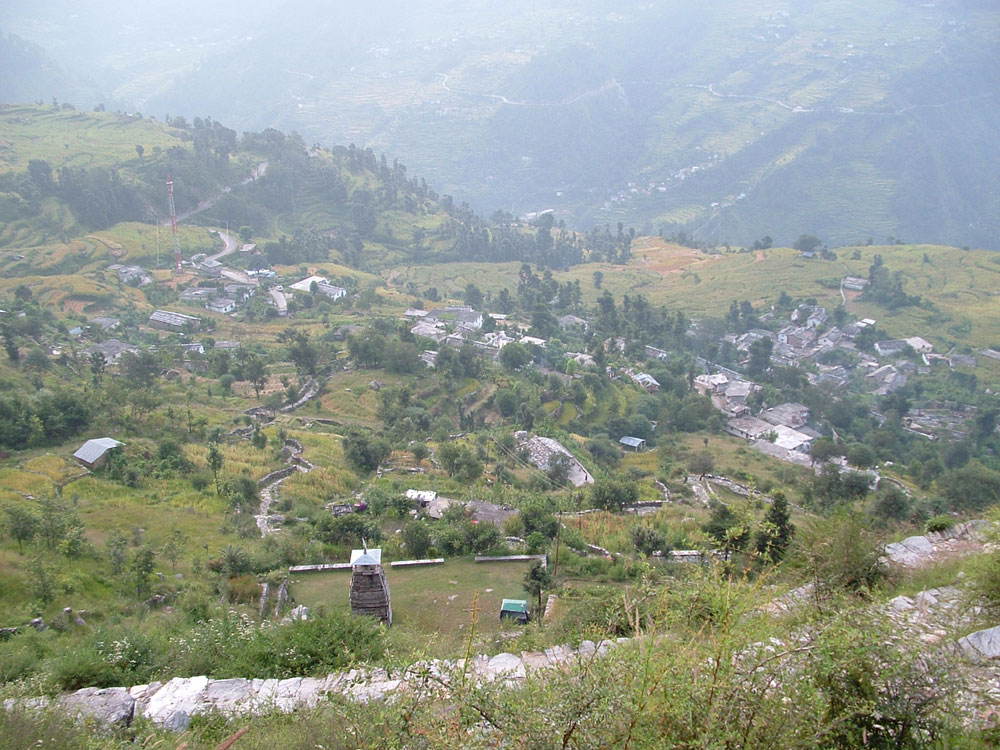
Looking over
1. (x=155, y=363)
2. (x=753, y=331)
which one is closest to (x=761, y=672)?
(x=155, y=363)

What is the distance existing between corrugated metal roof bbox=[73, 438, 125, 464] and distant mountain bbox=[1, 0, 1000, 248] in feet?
289

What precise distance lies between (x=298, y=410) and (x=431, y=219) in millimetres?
48181

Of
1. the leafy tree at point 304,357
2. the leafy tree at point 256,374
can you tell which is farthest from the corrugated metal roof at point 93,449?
the leafy tree at point 304,357

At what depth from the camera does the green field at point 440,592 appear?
10992 millimetres

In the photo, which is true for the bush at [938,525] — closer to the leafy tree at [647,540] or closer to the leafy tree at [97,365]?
the leafy tree at [647,540]

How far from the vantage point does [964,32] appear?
12619cm

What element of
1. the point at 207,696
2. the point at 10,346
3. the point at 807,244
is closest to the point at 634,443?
the point at 207,696

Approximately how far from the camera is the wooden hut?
10516 millimetres

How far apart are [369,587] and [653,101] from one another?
139536mm

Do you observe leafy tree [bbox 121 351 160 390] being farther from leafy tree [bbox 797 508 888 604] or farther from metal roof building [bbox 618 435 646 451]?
leafy tree [bbox 797 508 888 604]

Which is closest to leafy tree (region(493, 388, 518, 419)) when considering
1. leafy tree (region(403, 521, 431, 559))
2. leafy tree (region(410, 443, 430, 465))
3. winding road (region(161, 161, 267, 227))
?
leafy tree (region(410, 443, 430, 465))

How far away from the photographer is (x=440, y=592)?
1220cm

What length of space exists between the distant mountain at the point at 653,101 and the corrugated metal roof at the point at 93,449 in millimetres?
88024

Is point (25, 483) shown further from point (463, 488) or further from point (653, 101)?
point (653, 101)
